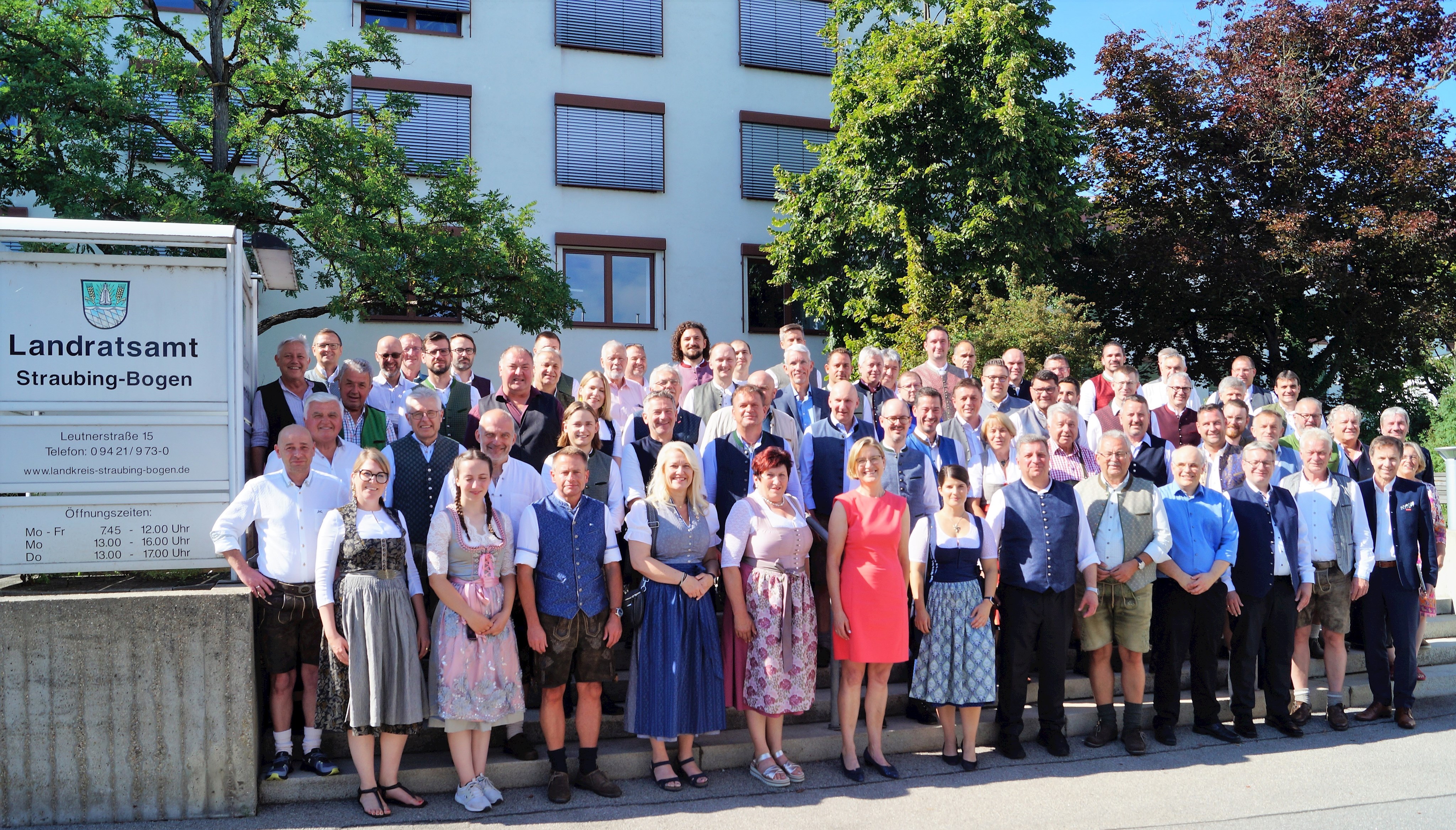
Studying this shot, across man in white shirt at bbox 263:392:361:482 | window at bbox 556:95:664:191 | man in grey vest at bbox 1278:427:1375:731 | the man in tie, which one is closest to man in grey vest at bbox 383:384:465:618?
man in white shirt at bbox 263:392:361:482

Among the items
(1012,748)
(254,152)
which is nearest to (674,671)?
(1012,748)

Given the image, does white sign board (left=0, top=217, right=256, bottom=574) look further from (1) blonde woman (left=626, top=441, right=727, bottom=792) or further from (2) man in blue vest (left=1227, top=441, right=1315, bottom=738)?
(2) man in blue vest (left=1227, top=441, right=1315, bottom=738)

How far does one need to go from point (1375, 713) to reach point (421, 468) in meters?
6.93

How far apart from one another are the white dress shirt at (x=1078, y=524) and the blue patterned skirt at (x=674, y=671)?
75.6 inches

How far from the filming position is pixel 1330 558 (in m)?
7.07

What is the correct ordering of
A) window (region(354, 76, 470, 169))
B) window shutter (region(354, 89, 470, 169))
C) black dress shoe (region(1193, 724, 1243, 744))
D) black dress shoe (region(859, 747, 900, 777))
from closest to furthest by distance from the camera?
black dress shoe (region(859, 747, 900, 777)) → black dress shoe (region(1193, 724, 1243, 744)) → window (region(354, 76, 470, 169)) → window shutter (region(354, 89, 470, 169))

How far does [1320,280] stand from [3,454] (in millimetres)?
16734

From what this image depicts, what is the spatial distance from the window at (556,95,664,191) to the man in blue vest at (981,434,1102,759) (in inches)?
529

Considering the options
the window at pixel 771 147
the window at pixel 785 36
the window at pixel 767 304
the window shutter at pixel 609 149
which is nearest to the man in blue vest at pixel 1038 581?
the window at pixel 767 304

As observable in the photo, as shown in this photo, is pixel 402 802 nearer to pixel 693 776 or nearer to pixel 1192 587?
pixel 693 776

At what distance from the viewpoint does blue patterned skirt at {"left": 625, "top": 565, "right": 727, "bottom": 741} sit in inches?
216

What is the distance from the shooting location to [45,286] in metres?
5.15

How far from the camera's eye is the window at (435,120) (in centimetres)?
1716

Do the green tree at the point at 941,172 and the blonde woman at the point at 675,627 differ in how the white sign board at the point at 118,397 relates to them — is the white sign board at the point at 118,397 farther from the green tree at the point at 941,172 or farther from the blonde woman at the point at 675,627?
the green tree at the point at 941,172
